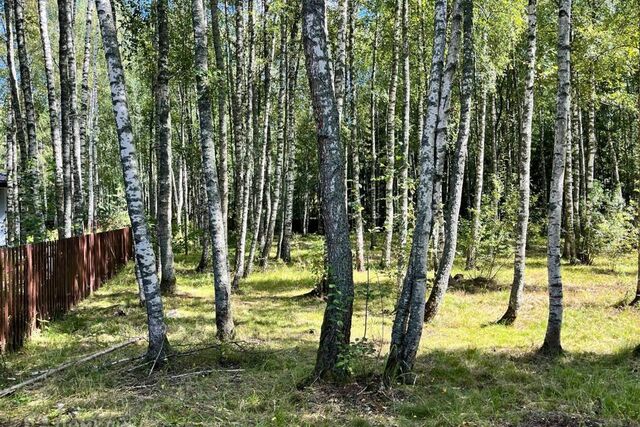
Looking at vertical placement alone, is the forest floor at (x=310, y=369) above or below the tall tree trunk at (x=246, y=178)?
below

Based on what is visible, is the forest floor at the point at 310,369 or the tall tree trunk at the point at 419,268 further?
the tall tree trunk at the point at 419,268

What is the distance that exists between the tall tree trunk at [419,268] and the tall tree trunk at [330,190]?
606mm

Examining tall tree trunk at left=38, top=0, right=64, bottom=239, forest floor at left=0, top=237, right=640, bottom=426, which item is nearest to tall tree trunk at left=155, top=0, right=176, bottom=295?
forest floor at left=0, top=237, right=640, bottom=426

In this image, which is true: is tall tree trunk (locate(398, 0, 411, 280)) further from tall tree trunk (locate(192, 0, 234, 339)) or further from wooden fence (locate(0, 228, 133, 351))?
wooden fence (locate(0, 228, 133, 351))

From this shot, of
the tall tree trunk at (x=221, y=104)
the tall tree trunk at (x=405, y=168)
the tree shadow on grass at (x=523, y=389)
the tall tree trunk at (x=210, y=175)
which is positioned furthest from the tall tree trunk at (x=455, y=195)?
the tall tree trunk at (x=221, y=104)

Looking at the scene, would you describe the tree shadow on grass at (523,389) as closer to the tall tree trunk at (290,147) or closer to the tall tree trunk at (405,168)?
the tall tree trunk at (405,168)

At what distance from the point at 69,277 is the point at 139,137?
61.8 ft

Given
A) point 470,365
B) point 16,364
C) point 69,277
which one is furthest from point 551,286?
point 69,277

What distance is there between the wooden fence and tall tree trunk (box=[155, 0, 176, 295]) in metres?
1.77

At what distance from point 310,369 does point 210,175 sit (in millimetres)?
3004

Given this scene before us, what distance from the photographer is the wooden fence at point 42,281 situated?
6.64 m

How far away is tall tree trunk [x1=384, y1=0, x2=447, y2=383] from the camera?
17.4ft

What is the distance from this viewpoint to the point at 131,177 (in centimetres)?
563

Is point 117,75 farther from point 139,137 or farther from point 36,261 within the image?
point 139,137
